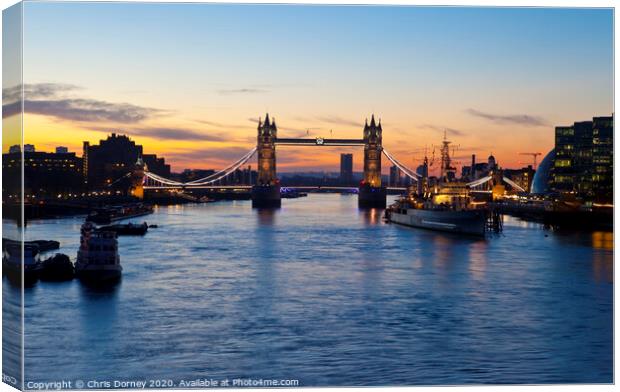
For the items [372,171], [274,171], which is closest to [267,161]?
[274,171]

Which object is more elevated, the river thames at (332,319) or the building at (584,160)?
the building at (584,160)

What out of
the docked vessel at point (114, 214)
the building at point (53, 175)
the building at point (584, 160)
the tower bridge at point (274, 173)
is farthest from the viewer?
the tower bridge at point (274, 173)

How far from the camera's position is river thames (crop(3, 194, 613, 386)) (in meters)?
10.6

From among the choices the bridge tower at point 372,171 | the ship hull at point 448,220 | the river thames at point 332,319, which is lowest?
the river thames at point 332,319

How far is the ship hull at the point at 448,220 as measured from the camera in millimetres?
36188

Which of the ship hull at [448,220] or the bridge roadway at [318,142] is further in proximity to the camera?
the bridge roadway at [318,142]

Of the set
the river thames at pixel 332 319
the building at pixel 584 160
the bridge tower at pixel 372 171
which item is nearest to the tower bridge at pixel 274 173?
the bridge tower at pixel 372 171

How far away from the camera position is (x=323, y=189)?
66.5 m

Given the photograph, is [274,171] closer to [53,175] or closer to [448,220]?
A: [53,175]

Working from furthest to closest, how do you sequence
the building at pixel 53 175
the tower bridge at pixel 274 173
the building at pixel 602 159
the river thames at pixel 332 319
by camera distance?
the tower bridge at pixel 274 173 < the building at pixel 602 159 < the building at pixel 53 175 < the river thames at pixel 332 319

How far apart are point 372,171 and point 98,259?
5548cm

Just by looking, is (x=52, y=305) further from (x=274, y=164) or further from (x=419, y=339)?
(x=274, y=164)

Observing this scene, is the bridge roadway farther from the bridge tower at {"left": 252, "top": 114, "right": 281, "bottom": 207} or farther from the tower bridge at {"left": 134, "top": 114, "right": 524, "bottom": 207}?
the bridge tower at {"left": 252, "top": 114, "right": 281, "bottom": 207}

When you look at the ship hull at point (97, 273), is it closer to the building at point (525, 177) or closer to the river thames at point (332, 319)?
the river thames at point (332, 319)
